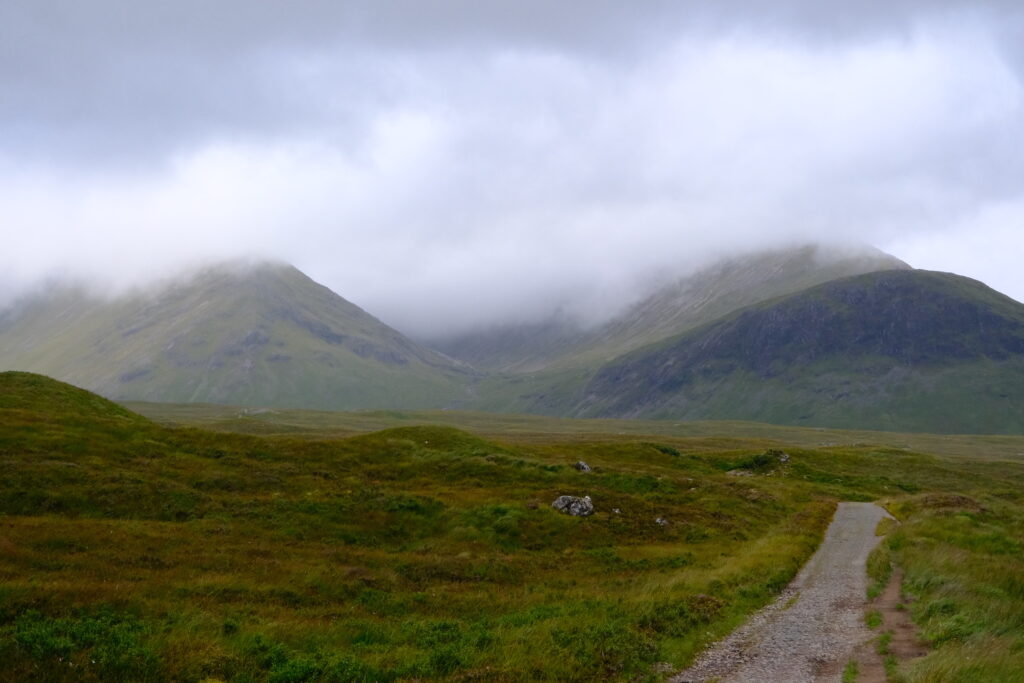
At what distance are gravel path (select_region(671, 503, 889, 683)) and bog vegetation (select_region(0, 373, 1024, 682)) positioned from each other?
93 centimetres

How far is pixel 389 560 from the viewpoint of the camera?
31312mm

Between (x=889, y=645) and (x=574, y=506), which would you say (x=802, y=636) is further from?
(x=574, y=506)

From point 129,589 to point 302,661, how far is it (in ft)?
27.6

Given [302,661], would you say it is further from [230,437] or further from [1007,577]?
[230,437]

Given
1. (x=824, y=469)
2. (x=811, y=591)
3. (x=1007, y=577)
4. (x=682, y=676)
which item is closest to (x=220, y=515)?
(x=682, y=676)

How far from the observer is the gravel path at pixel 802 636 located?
61.2 ft

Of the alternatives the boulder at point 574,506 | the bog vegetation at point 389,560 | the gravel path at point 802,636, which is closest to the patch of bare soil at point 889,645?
the gravel path at point 802,636

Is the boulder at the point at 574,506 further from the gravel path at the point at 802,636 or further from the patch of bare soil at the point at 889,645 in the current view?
the patch of bare soil at the point at 889,645

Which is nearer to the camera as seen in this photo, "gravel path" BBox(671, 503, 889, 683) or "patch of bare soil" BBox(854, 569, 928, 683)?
"patch of bare soil" BBox(854, 569, 928, 683)

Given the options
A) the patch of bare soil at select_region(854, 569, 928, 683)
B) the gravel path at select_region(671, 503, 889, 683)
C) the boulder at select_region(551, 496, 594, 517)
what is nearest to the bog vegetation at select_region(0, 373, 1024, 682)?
the patch of bare soil at select_region(854, 569, 928, 683)

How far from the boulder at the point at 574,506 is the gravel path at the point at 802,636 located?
551 inches

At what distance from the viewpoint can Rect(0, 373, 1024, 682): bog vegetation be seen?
58.3ft

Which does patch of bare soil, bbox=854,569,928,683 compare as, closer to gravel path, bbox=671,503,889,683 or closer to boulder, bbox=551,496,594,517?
gravel path, bbox=671,503,889,683

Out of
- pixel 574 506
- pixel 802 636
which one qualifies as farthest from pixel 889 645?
pixel 574 506
